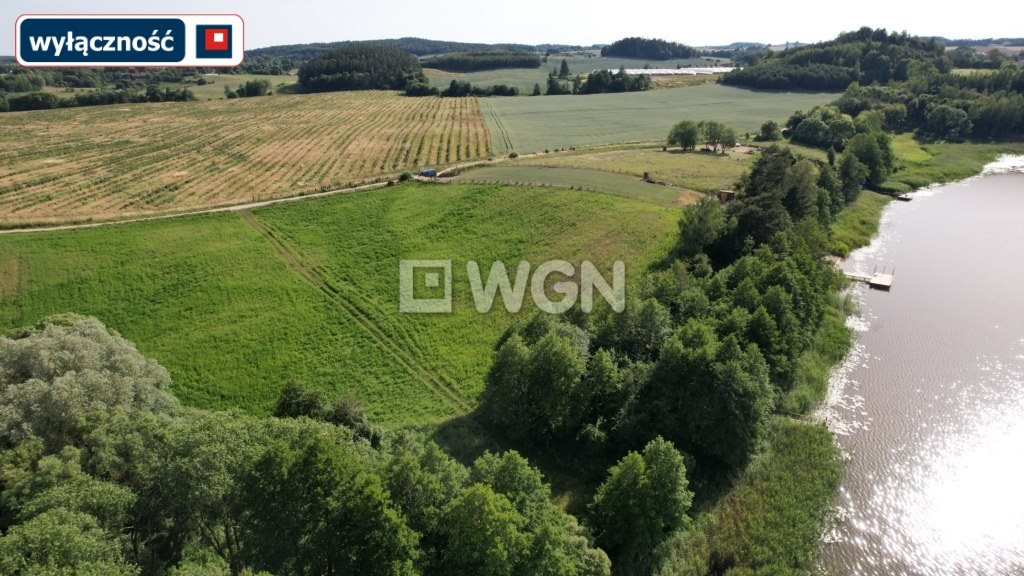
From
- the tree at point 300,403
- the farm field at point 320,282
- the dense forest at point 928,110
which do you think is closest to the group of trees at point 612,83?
the dense forest at point 928,110

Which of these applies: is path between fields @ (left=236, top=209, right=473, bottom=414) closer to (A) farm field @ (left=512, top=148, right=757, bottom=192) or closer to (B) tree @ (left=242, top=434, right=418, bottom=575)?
(B) tree @ (left=242, top=434, right=418, bottom=575)

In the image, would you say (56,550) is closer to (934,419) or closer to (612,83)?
(934,419)

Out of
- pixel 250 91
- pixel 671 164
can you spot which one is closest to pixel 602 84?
pixel 671 164

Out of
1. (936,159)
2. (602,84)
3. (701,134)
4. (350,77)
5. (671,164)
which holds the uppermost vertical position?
(602,84)

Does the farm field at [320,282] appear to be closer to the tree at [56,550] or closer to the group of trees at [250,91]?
the tree at [56,550]

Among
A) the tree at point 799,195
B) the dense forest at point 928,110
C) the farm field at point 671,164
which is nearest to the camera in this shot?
the tree at point 799,195

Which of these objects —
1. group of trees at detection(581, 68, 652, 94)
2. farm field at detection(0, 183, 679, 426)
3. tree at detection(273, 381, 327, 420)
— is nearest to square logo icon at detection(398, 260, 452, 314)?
farm field at detection(0, 183, 679, 426)
